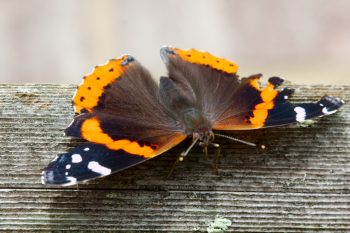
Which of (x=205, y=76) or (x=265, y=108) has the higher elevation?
(x=205, y=76)

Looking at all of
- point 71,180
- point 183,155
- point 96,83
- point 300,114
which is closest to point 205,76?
point 96,83

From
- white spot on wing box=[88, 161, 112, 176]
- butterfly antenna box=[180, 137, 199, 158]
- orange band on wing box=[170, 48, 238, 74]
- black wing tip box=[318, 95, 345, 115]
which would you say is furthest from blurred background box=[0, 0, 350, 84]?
white spot on wing box=[88, 161, 112, 176]

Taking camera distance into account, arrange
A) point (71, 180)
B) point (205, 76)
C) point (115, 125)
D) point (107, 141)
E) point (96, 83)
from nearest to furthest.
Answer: point (71, 180)
point (107, 141)
point (115, 125)
point (96, 83)
point (205, 76)

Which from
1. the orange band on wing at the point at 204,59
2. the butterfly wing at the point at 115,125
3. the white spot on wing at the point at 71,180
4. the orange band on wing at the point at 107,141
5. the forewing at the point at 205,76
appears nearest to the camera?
the white spot on wing at the point at 71,180

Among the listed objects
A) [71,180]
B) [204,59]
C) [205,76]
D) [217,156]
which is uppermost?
[204,59]

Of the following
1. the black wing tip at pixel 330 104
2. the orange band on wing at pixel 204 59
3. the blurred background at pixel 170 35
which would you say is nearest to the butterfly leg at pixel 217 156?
the black wing tip at pixel 330 104

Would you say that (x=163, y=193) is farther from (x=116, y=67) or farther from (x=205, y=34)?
(x=205, y=34)

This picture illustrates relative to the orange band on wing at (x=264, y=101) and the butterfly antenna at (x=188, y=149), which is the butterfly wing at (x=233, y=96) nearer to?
the orange band on wing at (x=264, y=101)

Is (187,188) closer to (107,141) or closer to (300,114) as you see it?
(107,141)
